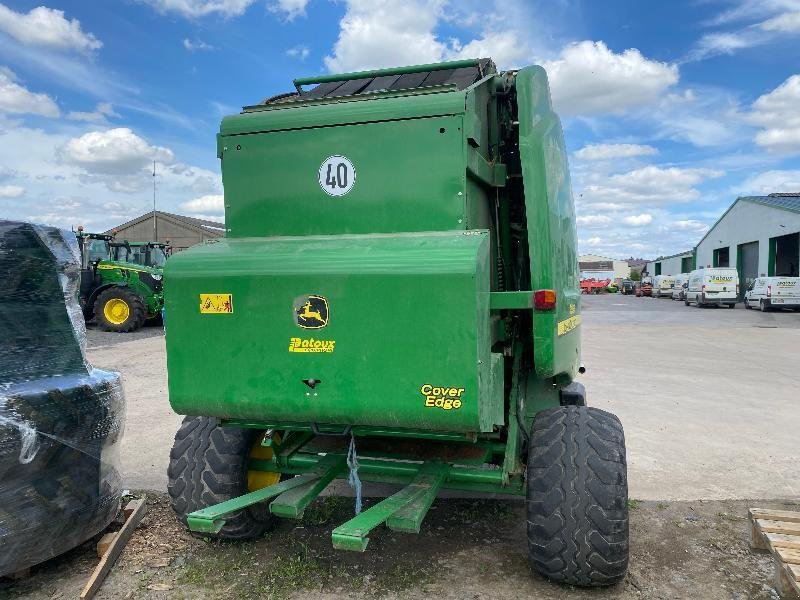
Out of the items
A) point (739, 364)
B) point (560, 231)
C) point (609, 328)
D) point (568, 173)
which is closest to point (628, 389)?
point (739, 364)

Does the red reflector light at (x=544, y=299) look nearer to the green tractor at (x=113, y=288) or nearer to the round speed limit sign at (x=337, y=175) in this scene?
the round speed limit sign at (x=337, y=175)

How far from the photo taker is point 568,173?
4555 millimetres

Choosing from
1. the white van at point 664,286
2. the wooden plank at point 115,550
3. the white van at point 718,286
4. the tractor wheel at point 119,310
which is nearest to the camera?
the wooden plank at point 115,550

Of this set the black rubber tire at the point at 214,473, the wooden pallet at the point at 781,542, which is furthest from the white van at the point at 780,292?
the black rubber tire at the point at 214,473

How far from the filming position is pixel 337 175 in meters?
3.38

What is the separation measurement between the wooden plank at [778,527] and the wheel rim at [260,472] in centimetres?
283

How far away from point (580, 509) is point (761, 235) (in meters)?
38.6

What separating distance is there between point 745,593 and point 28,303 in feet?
13.8

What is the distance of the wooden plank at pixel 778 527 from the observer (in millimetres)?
3486

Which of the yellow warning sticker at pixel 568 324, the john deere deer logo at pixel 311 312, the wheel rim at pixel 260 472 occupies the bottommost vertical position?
the wheel rim at pixel 260 472

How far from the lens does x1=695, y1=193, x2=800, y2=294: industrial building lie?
33.5m

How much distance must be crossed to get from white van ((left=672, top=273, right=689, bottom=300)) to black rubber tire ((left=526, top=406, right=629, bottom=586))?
38323 mm

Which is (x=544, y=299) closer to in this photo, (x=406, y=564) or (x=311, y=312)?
(x=311, y=312)

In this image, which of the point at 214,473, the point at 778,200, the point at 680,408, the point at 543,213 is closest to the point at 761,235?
the point at 778,200
